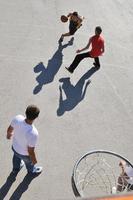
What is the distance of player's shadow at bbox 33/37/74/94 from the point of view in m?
13.9

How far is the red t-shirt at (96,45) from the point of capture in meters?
14.4

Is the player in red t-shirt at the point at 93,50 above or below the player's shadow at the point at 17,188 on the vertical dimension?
above

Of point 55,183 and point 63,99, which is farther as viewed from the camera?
point 63,99

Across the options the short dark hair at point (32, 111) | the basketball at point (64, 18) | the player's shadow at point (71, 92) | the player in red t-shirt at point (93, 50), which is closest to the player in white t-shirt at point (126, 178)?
the short dark hair at point (32, 111)

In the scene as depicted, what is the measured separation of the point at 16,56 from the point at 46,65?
3.18ft

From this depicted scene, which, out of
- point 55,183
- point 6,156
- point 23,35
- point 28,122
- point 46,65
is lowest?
point 55,183

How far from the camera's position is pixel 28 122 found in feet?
30.2

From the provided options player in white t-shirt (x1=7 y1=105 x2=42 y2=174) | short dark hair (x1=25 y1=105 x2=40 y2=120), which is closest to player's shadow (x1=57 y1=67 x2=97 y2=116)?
→ player in white t-shirt (x1=7 y1=105 x2=42 y2=174)

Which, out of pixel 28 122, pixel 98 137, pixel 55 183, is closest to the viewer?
pixel 28 122

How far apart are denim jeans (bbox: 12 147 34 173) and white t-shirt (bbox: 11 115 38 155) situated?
0.22 metres

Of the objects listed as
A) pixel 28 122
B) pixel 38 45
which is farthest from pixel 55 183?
pixel 38 45

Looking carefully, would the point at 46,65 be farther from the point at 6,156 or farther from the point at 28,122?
the point at 28,122

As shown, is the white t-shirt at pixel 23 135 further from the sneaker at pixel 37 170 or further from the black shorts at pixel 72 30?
the black shorts at pixel 72 30

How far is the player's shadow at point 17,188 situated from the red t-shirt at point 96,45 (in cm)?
537
